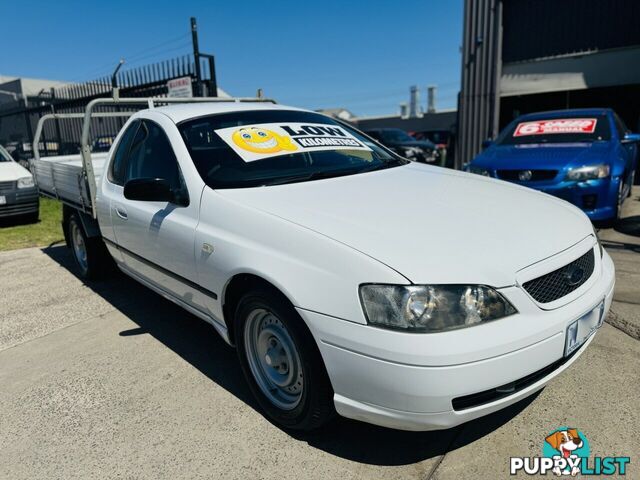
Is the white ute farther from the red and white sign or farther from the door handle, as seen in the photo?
the red and white sign

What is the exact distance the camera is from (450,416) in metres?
1.95

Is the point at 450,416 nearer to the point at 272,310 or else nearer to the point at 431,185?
the point at 272,310

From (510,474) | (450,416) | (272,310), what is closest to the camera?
(450,416)

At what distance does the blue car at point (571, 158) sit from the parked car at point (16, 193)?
6.74 metres

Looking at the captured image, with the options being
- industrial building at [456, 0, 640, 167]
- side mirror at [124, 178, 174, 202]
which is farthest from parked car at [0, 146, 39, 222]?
industrial building at [456, 0, 640, 167]

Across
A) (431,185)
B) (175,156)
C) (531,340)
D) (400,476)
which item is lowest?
(400,476)

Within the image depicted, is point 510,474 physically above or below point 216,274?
below

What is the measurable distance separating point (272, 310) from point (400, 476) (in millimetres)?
917

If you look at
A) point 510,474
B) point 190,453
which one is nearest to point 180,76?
point 190,453

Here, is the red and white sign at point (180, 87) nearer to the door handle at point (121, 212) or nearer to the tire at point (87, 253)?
the tire at point (87, 253)

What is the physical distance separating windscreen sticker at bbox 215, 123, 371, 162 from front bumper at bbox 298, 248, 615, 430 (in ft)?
4.49

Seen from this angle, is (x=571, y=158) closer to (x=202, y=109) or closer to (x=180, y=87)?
(x=202, y=109)

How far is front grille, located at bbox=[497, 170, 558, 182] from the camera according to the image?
566 cm

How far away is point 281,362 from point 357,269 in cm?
80
